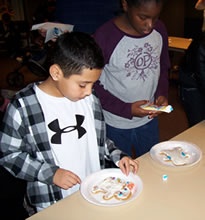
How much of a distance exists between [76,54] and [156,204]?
525mm

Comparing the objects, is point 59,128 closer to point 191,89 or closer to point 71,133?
point 71,133

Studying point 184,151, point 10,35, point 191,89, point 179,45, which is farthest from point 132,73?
point 10,35

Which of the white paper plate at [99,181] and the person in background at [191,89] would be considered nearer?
the white paper plate at [99,181]

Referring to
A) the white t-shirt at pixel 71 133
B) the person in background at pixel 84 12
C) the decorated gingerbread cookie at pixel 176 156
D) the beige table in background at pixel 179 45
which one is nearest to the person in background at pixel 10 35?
the beige table in background at pixel 179 45

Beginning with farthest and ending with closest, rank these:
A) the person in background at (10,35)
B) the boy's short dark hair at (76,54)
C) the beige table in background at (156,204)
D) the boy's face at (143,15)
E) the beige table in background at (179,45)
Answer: the person in background at (10,35)
the beige table in background at (179,45)
the boy's face at (143,15)
the boy's short dark hair at (76,54)
the beige table in background at (156,204)

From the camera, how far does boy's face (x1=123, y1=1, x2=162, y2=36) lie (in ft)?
4.12

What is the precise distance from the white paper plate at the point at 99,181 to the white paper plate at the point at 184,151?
15cm

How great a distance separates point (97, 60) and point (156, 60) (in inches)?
20.9

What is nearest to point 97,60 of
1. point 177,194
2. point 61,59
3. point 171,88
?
point 61,59

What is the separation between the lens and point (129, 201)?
37.4 inches

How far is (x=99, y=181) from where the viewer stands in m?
1.08

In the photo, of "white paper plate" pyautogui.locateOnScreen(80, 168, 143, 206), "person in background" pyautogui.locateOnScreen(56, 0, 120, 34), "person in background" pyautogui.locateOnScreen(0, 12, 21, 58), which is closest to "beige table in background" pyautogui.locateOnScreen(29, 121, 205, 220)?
"white paper plate" pyautogui.locateOnScreen(80, 168, 143, 206)

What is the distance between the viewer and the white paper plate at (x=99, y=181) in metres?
0.96

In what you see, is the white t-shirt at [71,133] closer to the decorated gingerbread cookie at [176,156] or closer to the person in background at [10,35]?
the decorated gingerbread cookie at [176,156]
